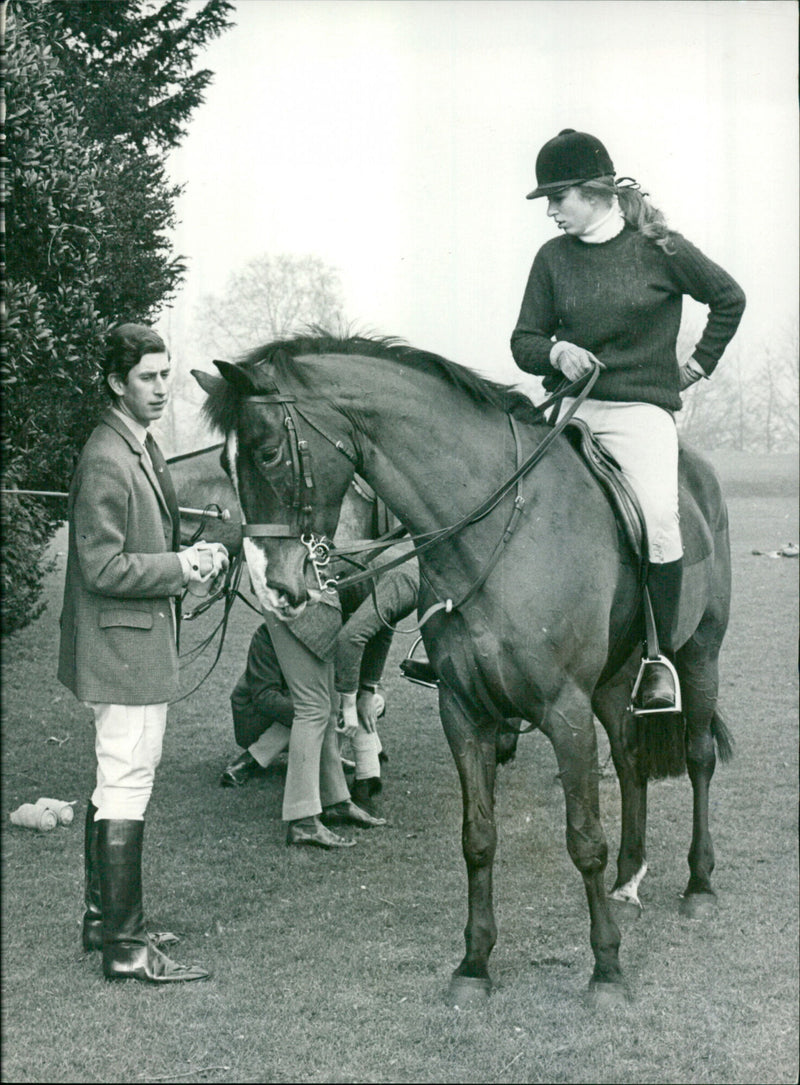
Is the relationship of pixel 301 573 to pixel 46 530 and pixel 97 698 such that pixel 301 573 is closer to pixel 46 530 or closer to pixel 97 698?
pixel 97 698

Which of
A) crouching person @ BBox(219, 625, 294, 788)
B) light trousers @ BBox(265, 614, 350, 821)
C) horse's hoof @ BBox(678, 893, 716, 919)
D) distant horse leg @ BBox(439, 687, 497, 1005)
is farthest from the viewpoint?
crouching person @ BBox(219, 625, 294, 788)

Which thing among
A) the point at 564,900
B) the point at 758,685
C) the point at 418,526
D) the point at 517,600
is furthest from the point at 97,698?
the point at 758,685

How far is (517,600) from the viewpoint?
3932 millimetres

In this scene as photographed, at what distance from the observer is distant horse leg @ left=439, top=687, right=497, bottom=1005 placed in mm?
4148

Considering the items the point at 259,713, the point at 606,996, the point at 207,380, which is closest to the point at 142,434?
the point at 207,380

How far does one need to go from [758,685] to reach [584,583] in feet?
20.3

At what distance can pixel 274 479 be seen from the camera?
370cm

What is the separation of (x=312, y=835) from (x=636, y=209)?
11.4ft

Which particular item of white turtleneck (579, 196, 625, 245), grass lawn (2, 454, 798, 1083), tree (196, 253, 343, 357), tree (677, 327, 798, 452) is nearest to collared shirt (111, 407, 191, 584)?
tree (196, 253, 343, 357)

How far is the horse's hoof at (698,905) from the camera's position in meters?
4.94

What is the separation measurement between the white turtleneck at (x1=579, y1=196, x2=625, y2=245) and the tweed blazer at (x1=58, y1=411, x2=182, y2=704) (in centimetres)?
202

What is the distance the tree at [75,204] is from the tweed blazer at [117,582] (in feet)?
0.92

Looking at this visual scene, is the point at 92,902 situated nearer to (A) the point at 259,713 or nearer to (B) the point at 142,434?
(B) the point at 142,434

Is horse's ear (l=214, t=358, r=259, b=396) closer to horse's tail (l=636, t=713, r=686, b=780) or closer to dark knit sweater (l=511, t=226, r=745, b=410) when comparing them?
dark knit sweater (l=511, t=226, r=745, b=410)
